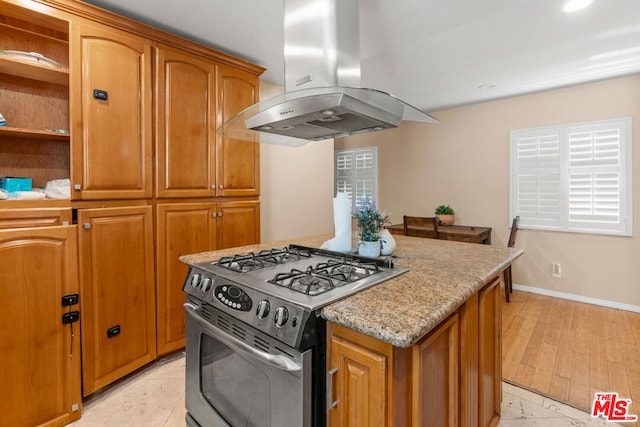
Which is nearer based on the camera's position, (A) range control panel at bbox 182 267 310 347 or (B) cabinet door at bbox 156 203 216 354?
(A) range control panel at bbox 182 267 310 347

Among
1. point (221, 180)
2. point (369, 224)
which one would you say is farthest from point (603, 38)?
point (221, 180)

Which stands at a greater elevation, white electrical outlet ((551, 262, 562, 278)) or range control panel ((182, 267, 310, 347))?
range control panel ((182, 267, 310, 347))

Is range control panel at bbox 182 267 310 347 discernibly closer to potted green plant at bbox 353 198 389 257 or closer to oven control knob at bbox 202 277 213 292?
oven control knob at bbox 202 277 213 292

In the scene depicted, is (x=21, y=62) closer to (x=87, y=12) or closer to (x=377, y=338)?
(x=87, y=12)

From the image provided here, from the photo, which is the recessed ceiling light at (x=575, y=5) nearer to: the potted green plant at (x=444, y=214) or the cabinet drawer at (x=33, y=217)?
the potted green plant at (x=444, y=214)

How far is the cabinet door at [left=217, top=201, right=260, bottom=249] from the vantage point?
2514mm

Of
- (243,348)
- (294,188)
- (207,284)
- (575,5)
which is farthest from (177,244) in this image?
(575,5)

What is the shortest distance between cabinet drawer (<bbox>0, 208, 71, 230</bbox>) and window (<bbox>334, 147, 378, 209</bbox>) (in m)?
3.93

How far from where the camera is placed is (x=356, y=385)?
3.00ft

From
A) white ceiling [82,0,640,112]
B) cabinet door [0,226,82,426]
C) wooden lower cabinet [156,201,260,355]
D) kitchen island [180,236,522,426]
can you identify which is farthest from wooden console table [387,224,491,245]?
cabinet door [0,226,82,426]

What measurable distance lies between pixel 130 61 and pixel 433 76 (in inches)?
106

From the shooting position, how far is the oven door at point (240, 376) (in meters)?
0.97

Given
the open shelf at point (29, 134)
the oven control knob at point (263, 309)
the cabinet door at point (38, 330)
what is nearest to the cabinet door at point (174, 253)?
the cabinet door at point (38, 330)

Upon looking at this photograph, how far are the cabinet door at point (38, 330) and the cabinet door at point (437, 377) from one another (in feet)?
6.00
